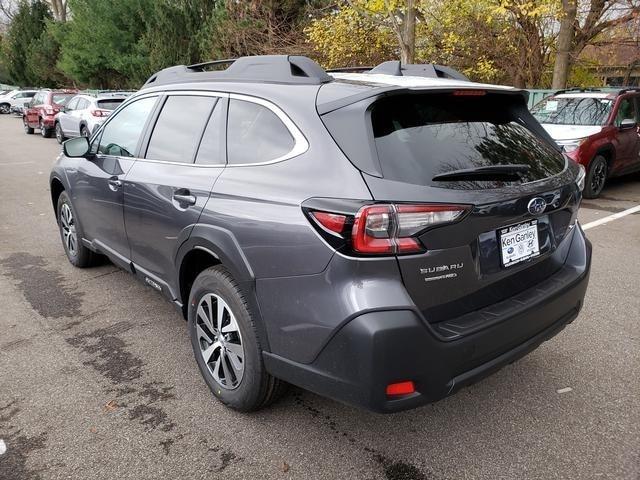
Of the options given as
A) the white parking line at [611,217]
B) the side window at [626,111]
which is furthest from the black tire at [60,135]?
the white parking line at [611,217]

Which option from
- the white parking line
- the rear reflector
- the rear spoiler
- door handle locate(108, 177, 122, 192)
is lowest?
the white parking line

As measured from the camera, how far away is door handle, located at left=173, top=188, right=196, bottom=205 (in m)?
2.95

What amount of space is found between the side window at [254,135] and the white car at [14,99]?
106 feet

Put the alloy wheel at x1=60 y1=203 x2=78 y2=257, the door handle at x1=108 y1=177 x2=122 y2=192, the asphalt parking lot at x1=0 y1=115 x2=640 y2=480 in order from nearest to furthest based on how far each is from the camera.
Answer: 1. the asphalt parking lot at x1=0 y1=115 x2=640 y2=480
2. the door handle at x1=108 y1=177 x2=122 y2=192
3. the alloy wheel at x1=60 y1=203 x2=78 y2=257

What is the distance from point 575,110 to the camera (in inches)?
363

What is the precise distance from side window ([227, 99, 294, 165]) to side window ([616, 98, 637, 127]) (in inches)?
316

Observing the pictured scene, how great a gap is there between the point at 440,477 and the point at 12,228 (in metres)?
6.30

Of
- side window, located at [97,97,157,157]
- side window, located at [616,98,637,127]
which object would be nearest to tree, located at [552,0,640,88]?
side window, located at [616,98,637,127]

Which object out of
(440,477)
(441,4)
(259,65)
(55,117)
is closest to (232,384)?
(440,477)

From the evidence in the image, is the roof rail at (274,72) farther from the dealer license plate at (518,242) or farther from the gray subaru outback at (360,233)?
the dealer license plate at (518,242)

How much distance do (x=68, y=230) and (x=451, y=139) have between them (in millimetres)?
4088

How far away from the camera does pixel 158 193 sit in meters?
3.27

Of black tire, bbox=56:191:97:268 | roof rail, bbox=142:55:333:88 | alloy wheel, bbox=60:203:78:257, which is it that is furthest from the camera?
alloy wheel, bbox=60:203:78:257

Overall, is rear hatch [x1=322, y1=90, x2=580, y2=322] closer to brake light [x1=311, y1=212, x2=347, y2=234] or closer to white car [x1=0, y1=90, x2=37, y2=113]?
brake light [x1=311, y1=212, x2=347, y2=234]
